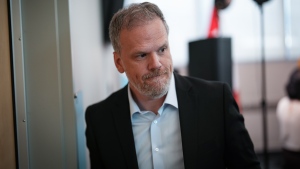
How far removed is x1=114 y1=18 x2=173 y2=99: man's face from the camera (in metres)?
0.96

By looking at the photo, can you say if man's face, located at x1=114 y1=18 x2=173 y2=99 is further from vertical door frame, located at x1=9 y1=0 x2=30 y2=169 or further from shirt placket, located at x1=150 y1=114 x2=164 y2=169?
vertical door frame, located at x1=9 y1=0 x2=30 y2=169

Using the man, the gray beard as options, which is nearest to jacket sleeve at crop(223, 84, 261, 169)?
the man

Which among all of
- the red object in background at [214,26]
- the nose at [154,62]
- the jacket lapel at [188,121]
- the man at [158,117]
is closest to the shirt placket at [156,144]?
the man at [158,117]

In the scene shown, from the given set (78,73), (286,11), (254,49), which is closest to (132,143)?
(78,73)

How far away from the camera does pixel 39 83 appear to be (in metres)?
0.96

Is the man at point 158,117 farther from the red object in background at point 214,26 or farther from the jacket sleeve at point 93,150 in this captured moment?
the red object in background at point 214,26

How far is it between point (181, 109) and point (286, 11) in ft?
9.83

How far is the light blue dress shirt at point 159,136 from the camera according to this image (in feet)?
3.43

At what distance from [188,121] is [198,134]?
0.21 ft

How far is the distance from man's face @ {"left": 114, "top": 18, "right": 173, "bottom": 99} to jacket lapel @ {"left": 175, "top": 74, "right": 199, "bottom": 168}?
0.10 metres

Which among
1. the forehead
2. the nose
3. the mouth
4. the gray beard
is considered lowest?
the gray beard

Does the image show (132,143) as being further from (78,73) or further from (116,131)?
(78,73)

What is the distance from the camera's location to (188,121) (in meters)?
1.03

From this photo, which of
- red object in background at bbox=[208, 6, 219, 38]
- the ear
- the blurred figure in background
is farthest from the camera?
red object in background at bbox=[208, 6, 219, 38]
